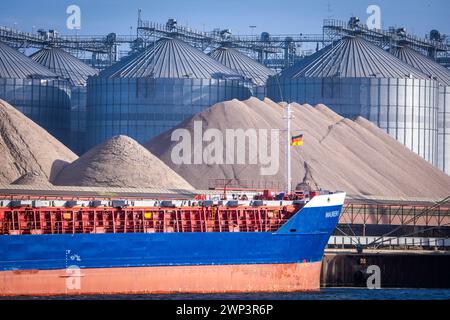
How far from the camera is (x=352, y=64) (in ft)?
453

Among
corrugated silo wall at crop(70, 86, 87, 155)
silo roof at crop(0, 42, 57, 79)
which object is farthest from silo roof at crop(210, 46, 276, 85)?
silo roof at crop(0, 42, 57, 79)

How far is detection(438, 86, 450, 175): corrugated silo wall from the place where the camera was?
146 m

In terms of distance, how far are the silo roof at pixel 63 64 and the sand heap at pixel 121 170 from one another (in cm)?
6133

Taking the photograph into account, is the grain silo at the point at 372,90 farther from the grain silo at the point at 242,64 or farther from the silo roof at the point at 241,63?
the silo roof at the point at 241,63

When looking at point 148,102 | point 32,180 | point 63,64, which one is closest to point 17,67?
point 148,102

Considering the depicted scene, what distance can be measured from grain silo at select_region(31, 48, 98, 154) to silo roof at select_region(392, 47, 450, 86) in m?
42.2

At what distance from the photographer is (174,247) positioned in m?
61.7

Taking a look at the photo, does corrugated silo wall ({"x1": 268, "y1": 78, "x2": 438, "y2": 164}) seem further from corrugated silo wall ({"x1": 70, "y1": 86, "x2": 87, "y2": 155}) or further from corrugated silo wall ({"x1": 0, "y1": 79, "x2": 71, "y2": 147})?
corrugated silo wall ({"x1": 0, "y1": 79, "x2": 71, "y2": 147})

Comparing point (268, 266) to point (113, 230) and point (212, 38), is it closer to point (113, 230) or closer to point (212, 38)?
point (113, 230)

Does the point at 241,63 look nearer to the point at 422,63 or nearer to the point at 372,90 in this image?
the point at 422,63

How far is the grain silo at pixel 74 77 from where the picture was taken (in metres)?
149

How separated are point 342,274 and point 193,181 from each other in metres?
39.0

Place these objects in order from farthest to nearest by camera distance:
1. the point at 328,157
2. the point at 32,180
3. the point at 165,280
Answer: the point at 328,157
the point at 32,180
the point at 165,280

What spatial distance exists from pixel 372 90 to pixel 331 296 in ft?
246
